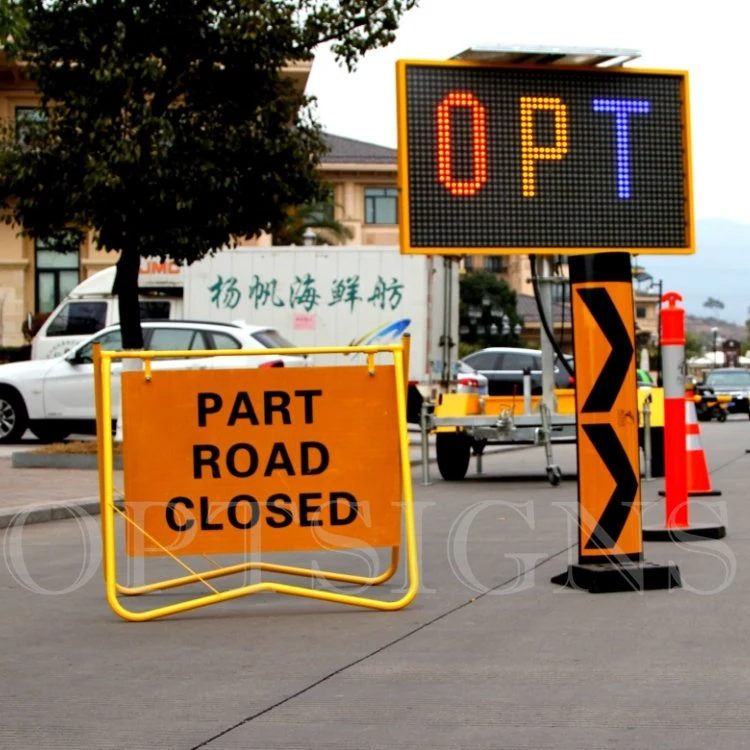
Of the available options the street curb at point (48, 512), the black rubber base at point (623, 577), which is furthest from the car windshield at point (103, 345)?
the black rubber base at point (623, 577)

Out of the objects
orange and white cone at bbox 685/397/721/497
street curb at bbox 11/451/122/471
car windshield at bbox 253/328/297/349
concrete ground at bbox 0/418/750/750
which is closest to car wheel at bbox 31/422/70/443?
car windshield at bbox 253/328/297/349

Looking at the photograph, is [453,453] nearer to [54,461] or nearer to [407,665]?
[54,461]

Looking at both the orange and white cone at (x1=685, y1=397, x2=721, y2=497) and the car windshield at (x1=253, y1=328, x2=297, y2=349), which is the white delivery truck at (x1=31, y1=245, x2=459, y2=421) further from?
the orange and white cone at (x1=685, y1=397, x2=721, y2=497)

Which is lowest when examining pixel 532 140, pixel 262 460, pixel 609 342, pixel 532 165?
pixel 262 460

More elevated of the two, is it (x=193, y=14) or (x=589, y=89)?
(x=193, y=14)

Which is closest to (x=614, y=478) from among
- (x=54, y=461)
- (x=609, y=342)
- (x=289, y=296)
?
(x=609, y=342)

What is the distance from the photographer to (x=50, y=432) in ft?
73.8

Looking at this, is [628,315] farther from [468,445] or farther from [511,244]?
[468,445]

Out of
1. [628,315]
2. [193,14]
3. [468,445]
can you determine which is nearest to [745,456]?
[468,445]

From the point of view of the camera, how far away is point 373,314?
2720cm

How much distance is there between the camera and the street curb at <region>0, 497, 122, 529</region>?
38.7 ft

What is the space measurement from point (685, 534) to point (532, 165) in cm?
263

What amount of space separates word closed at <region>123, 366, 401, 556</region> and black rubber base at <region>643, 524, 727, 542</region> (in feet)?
10.5

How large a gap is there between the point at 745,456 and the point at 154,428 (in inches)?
588
